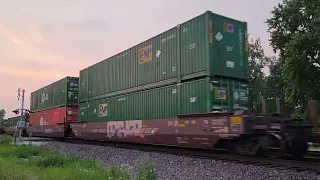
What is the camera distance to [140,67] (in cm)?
1464

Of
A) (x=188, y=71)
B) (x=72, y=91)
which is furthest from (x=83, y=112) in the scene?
(x=188, y=71)

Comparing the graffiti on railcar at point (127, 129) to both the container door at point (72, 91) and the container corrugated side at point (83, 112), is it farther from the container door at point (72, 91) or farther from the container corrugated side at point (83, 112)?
the container door at point (72, 91)

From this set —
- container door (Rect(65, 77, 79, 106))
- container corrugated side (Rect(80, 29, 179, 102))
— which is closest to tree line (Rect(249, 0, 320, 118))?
container corrugated side (Rect(80, 29, 179, 102))

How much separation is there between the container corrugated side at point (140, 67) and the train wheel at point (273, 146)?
4.73m

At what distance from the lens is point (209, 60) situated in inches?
430

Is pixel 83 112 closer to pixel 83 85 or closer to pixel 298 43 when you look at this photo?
pixel 83 85

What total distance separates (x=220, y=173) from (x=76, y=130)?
14.2 meters

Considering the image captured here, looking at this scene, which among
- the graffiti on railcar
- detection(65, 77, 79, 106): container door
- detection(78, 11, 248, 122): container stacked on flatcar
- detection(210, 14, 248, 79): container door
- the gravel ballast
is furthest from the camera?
detection(65, 77, 79, 106): container door

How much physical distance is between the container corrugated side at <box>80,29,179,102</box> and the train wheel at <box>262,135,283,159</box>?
4.73 meters

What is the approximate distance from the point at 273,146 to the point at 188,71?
430 cm

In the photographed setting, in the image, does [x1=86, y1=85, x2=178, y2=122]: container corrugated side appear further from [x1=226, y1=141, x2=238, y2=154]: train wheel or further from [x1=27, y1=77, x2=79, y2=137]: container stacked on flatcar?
[x1=27, y1=77, x2=79, y2=137]: container stacked on flatcar

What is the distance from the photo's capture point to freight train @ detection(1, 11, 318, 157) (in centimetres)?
910

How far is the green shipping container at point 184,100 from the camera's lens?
1090cm

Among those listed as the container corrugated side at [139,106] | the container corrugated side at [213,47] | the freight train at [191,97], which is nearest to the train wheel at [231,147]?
the freight train at [191,97]
